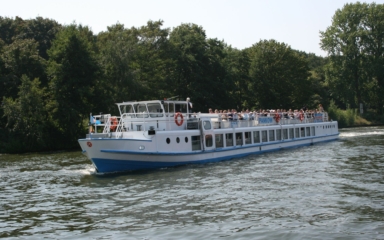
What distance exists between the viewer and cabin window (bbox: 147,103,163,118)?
31.2 m

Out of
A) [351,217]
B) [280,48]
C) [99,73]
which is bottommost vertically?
[351,217]

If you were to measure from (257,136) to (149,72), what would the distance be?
91.6 feet

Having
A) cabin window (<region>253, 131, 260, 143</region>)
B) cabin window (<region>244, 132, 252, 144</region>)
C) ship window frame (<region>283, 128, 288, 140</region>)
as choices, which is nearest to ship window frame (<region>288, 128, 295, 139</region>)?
ship window frame (<region>283, 128, 288, 140</region>)

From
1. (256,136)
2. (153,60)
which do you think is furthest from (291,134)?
(153,60)

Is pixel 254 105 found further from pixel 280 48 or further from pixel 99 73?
pixel 99 73

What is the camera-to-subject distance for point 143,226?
51.4 ft

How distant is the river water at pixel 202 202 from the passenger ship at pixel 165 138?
1.02 m

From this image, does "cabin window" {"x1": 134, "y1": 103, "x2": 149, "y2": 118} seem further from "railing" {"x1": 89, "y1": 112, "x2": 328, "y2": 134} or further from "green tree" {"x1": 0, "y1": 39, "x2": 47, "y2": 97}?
"green tree" {"x1": 0, "y1": 39, "x2": 47, "y2": 97}

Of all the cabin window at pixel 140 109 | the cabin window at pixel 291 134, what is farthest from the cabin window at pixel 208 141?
the cabin window at pixel 291 134

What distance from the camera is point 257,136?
1576 inches

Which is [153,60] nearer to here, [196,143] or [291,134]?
[291,134]

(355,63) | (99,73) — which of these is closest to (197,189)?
(99,73)

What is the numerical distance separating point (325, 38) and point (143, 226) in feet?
277

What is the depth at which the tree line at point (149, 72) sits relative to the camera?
5238 centimetres
